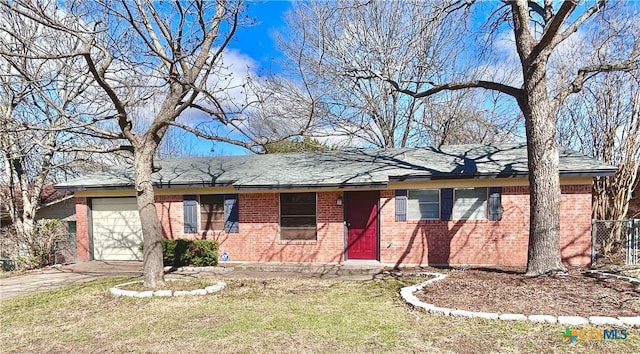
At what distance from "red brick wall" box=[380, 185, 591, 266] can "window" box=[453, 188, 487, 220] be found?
0.58 feet

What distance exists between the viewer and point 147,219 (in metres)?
7.72

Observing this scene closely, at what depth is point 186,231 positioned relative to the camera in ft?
37.8

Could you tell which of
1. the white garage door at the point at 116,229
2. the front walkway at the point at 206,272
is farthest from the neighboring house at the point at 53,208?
the front walkway at the point at 206,272

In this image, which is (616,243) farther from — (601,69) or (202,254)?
(202,254)

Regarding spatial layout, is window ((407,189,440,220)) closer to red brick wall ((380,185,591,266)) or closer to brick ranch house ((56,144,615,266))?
brick ranch house ((56,144,615,266))

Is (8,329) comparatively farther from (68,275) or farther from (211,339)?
(68,275)

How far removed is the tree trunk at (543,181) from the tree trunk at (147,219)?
7.35 m

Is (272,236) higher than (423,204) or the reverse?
the reverse

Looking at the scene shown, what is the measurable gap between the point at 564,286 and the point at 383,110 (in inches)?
547

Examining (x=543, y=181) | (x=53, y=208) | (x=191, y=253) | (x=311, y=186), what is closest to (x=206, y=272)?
(x=191, y=253)

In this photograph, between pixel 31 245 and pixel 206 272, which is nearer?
pixel 206 272

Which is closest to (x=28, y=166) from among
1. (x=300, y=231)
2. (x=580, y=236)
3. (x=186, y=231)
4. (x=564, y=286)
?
(x=186, y=231)
